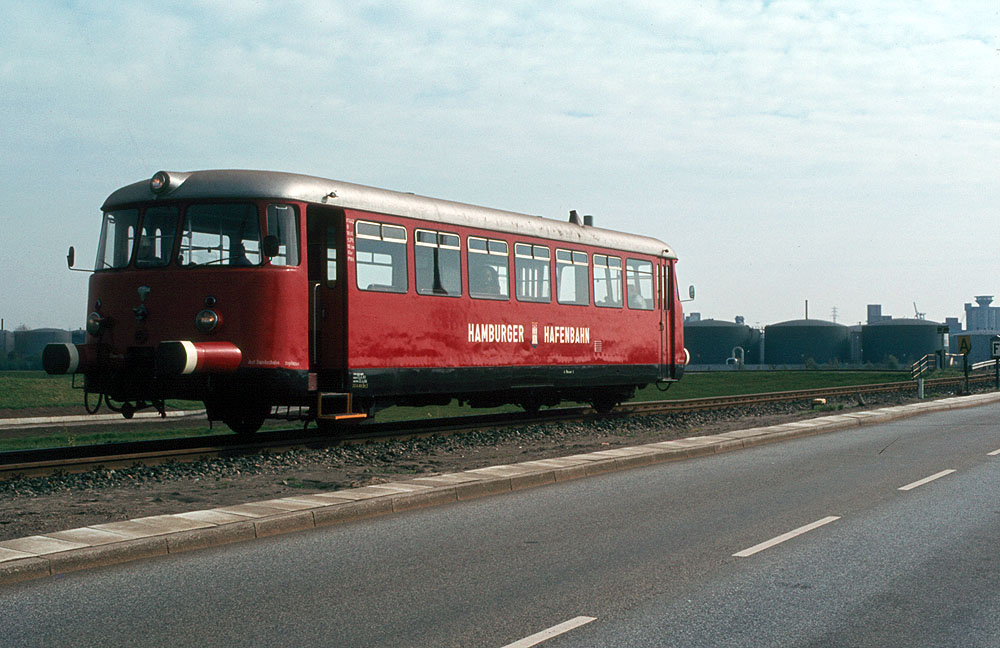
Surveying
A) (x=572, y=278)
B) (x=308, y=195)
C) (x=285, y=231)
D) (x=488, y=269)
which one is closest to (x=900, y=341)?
(x=572, y=278)

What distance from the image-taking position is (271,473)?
500 inches

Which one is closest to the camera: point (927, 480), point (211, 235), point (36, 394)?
point (927, 480)

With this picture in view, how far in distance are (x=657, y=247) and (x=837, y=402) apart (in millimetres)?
10319

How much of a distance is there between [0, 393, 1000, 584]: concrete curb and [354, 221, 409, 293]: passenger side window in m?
4.08

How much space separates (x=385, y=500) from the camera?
10.0 m

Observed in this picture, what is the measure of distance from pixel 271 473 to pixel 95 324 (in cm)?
400

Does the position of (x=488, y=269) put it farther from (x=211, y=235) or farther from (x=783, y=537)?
(x=783, y=537)

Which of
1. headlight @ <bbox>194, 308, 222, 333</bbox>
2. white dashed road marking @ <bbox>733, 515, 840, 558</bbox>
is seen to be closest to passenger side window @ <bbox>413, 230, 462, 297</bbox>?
headlight @ <bbox>194, 308, 222, 333</bbox>

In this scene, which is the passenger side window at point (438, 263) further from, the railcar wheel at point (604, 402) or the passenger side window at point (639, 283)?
the railcar wheel at point (604, 402)

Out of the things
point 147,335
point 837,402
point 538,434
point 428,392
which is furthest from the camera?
point 837,402

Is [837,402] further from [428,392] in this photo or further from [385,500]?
[385,500]

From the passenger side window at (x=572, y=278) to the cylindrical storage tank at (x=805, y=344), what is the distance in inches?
3983

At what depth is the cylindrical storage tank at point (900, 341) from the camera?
361ft

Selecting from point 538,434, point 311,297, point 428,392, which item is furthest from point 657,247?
point 311,297
